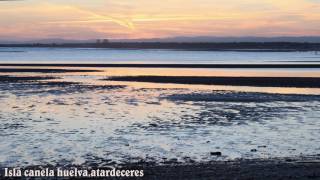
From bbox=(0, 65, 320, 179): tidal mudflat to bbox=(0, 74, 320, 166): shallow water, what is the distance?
0.09 feet

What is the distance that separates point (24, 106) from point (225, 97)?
10.8 metres

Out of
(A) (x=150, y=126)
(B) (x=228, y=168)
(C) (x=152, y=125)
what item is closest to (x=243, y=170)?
(B) (x=228, y=168)

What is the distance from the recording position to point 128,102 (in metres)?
26.0

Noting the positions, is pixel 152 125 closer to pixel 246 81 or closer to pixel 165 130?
pixel 165 130

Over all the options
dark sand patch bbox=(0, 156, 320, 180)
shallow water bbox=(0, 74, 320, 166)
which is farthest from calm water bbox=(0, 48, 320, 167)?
dark sand patch bbox=(0, 156, 320, 180)

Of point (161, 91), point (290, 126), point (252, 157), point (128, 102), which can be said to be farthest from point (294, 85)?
point (252, 157)

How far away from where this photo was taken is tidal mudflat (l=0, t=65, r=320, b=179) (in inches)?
491

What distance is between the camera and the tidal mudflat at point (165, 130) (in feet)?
40.9

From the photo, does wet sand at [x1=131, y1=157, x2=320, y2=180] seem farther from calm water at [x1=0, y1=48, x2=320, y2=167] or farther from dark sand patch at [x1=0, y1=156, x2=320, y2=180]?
calm water at [x1=0, y1=48, x2=320, y2=167]

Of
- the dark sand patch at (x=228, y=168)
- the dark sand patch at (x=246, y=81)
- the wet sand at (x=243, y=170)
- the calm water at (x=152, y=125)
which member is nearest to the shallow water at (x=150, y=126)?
the calm water at (x=152, y=125)

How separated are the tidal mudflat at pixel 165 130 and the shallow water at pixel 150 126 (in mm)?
27

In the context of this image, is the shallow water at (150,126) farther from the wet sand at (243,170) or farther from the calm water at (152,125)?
the wet sand at (243,170)

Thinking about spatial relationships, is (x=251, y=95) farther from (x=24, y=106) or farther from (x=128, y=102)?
(x=24, y=106)

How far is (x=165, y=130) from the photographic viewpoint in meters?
17.5
